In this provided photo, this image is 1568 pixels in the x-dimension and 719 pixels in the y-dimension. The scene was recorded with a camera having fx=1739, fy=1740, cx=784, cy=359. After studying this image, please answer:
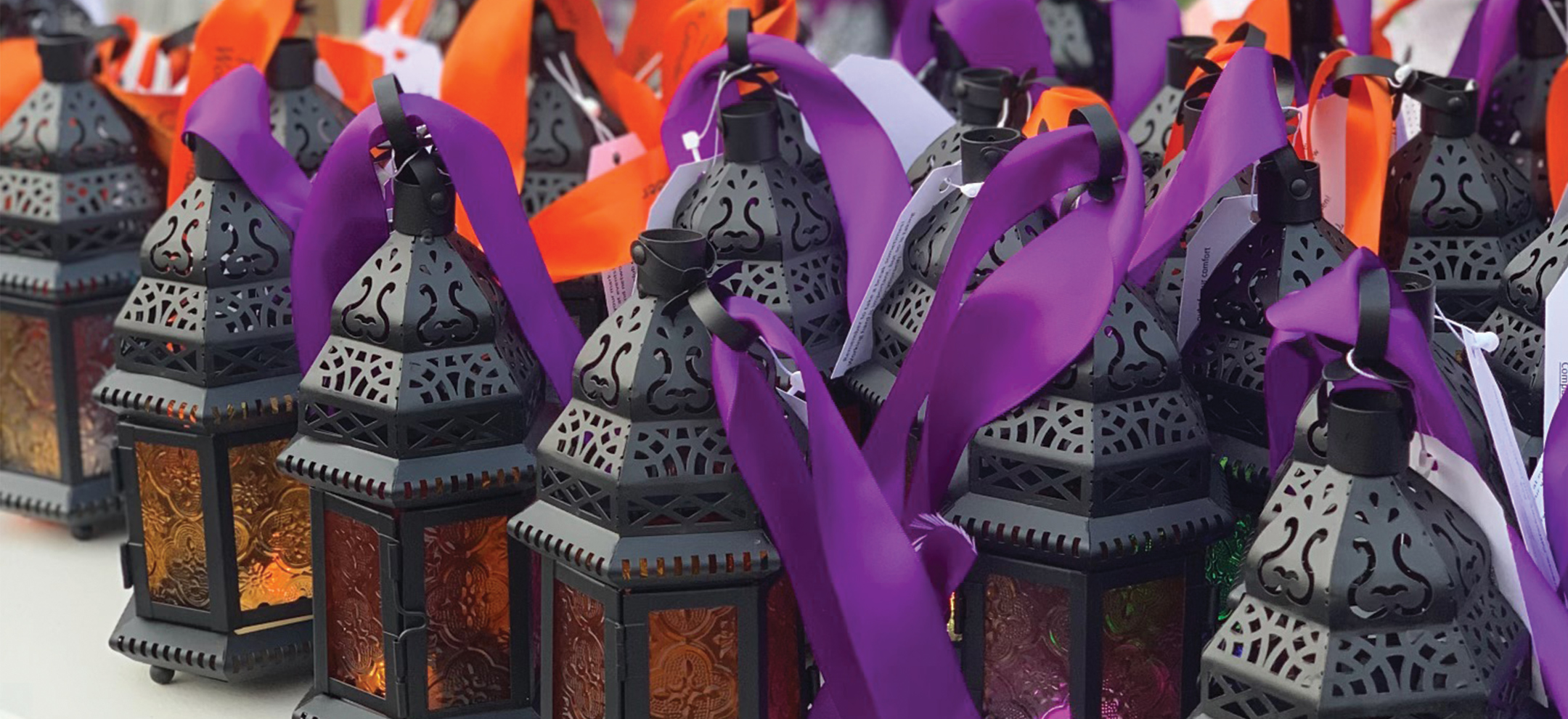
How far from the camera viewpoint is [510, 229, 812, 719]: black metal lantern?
Answer: 97cm

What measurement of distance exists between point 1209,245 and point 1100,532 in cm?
25

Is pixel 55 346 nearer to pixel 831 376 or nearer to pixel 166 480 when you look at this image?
pixel 166 480

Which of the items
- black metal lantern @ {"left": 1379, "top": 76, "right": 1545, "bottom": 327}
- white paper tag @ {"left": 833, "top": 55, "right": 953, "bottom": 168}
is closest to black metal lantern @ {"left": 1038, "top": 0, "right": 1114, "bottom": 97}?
white paper tag @ {"left": 833, "top": 55, "right": 953, "bottom": 168}

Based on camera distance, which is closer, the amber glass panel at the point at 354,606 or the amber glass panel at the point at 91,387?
the amber glass panel at the point at 354,606

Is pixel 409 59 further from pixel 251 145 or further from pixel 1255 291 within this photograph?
pixel 1255 291

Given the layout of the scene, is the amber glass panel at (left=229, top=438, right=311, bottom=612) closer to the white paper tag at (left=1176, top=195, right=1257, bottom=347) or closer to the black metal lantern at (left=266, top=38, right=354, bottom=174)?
the black metal lantern at (left=266, top=38, right=354, bottom=174)

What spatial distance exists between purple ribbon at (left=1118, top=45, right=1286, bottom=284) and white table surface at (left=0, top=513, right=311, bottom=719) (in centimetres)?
69

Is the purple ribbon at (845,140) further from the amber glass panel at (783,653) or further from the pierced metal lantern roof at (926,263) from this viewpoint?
the amber glass panel at (783,653)

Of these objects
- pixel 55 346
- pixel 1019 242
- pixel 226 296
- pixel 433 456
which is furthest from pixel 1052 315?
pixel 55 346

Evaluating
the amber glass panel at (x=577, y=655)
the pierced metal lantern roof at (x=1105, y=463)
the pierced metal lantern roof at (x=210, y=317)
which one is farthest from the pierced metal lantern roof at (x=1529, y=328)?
the pierced metal lantern roof at (x=210, y=317)

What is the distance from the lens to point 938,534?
1005mm

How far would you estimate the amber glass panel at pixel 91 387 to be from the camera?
1.52 meters

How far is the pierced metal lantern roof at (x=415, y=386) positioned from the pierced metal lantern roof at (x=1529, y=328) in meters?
0.61

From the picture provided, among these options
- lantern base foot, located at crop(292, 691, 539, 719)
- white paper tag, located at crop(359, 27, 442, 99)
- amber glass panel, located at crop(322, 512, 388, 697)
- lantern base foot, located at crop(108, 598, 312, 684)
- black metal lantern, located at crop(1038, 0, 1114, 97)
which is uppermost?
black metal lantern, located at crop(1038, 0, 1114, 97)
